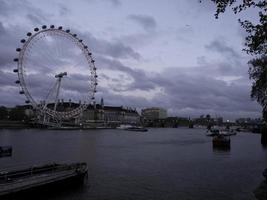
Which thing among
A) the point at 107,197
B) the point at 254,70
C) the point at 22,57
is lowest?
the point at 107,197

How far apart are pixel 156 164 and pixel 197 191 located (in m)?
20.9

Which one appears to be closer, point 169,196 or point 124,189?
point 169,196

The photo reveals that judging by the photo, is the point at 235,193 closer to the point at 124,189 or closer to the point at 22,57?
the point at 124,189

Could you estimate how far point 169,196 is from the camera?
32500 millimetres

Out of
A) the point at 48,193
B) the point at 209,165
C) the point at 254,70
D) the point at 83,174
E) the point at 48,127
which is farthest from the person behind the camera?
the point at 48,127

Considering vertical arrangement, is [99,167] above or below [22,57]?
below

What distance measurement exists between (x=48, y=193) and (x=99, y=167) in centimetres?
1889

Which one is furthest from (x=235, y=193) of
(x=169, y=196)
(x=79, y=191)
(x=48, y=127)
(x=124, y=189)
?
(x=48, y=127)

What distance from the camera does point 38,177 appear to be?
31.0m

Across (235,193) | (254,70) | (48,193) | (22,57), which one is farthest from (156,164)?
(22,57)

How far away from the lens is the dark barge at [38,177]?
2777 centimetres

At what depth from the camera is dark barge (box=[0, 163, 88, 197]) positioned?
27.8 meters

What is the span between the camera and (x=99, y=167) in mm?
50031

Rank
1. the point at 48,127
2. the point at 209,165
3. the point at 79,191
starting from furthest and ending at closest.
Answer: the point at 48,127 < the point at 209,165 < the point at 79,191
